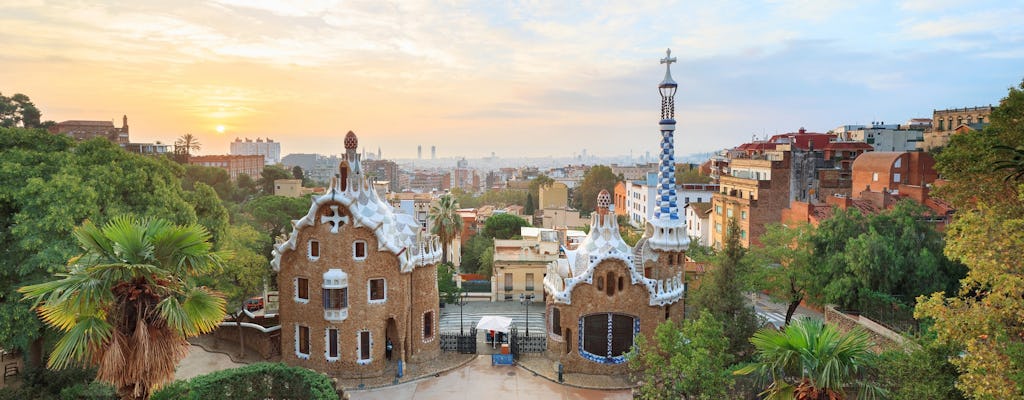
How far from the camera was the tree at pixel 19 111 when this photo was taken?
46.8 meters

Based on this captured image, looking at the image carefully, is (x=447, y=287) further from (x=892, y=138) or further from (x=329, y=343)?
(x=892, y=138)

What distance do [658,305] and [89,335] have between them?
22.3 metres

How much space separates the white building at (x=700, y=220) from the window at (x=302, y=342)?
4303cm

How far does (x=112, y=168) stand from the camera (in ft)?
85.3

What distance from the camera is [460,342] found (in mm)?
32344

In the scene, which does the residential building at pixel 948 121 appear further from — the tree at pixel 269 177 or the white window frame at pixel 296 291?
the tree at pixel 269 177

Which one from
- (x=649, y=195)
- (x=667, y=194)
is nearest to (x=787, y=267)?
(x=667, y=194)

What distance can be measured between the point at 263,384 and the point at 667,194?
1975cm

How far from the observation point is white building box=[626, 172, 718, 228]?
72.8 m

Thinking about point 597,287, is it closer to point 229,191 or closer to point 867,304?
point 867,304

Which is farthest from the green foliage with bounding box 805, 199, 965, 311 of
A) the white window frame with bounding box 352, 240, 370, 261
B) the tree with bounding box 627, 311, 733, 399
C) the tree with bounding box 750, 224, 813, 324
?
the white window frame with bounding box 352, 240, 370, 261

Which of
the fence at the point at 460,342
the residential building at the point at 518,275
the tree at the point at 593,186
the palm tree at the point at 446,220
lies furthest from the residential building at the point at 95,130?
the fence at the point at 460,342

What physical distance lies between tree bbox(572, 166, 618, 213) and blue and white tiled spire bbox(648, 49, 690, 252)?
7372 cm

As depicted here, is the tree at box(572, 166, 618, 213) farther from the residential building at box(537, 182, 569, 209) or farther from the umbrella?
the umbrella
